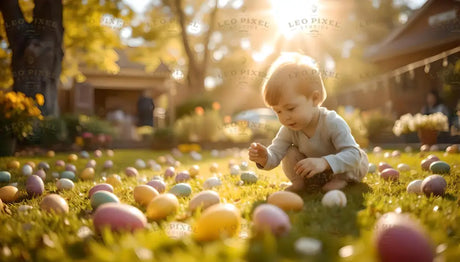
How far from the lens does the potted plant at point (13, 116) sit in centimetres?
550

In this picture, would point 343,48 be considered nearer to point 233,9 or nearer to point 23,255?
point 233,9

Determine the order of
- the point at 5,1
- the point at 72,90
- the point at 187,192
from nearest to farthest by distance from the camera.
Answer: the point at 187,192 → the point at 5,1 → the point at 72,90

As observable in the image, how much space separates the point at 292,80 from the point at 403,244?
4.46ft

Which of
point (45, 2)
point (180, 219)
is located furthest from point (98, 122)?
point (180, 219)

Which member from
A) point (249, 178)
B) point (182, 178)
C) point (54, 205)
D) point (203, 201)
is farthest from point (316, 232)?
point (182, 178)

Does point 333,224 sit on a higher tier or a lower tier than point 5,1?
lower

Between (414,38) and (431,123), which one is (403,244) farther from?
(414,38)

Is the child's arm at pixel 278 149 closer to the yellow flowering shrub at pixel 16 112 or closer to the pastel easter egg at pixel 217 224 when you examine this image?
the pastel easter egg at pixel 217 224

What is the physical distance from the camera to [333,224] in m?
1.55

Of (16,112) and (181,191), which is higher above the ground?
(16,112)

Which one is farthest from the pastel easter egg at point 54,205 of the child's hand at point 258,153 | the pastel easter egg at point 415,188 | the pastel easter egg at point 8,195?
the pastel easter egg at point 415,188

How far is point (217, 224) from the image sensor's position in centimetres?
133

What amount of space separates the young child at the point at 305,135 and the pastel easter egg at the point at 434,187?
1.41ft

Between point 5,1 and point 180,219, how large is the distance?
772cm
